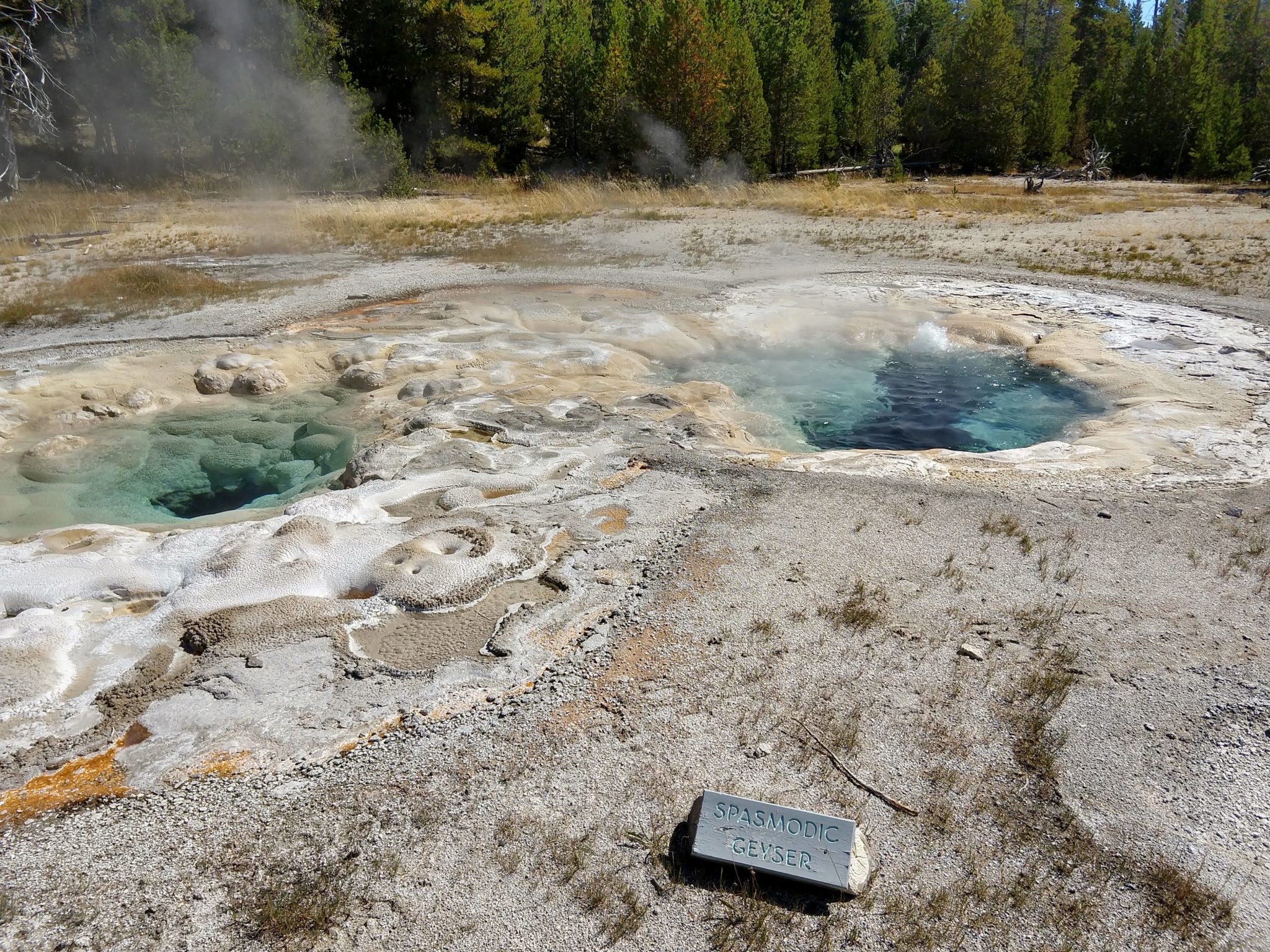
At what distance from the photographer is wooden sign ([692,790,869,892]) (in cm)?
282

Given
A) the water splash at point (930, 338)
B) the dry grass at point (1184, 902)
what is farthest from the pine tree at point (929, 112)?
the dry grass at point (1184, 902)

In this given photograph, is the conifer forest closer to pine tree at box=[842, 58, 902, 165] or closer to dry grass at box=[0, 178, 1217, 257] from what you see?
pine tree at box=[842, 58, 902, 165]

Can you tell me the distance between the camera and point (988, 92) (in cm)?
3303

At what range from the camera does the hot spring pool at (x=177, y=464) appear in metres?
6.42

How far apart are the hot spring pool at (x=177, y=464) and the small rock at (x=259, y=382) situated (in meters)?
0.23

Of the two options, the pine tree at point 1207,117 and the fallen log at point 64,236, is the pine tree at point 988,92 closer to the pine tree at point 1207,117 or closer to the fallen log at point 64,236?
the pine tree at point 1207,117

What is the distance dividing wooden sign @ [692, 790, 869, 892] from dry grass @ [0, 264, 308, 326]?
35.0 ft

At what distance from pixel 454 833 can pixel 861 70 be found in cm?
3699

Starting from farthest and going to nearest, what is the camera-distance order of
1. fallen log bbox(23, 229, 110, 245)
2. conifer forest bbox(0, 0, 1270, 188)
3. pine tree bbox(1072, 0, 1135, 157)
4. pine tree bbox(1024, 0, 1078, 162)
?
1. pine tree bbox(1072, 0, 1135, 157)
2. pine tree bbox(1024, 0, 1078, 162)
3. conifer forest bbox(0, 0, 1270, 188)
4. fallen log bbox(23, 229, 110, 245)

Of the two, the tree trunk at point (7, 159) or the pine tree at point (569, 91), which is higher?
the pine tree at point (569, 91)

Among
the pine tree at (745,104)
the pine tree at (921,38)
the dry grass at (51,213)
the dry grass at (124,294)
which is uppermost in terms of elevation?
the pine tree at (921,38)

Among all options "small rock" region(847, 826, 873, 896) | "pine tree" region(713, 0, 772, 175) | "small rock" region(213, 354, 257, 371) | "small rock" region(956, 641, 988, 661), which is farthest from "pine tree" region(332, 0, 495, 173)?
"small rock" region(847, 826, 873, 896)

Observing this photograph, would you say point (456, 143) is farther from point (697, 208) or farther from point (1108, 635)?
point (1108, 635)

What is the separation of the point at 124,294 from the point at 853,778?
12.2 m
